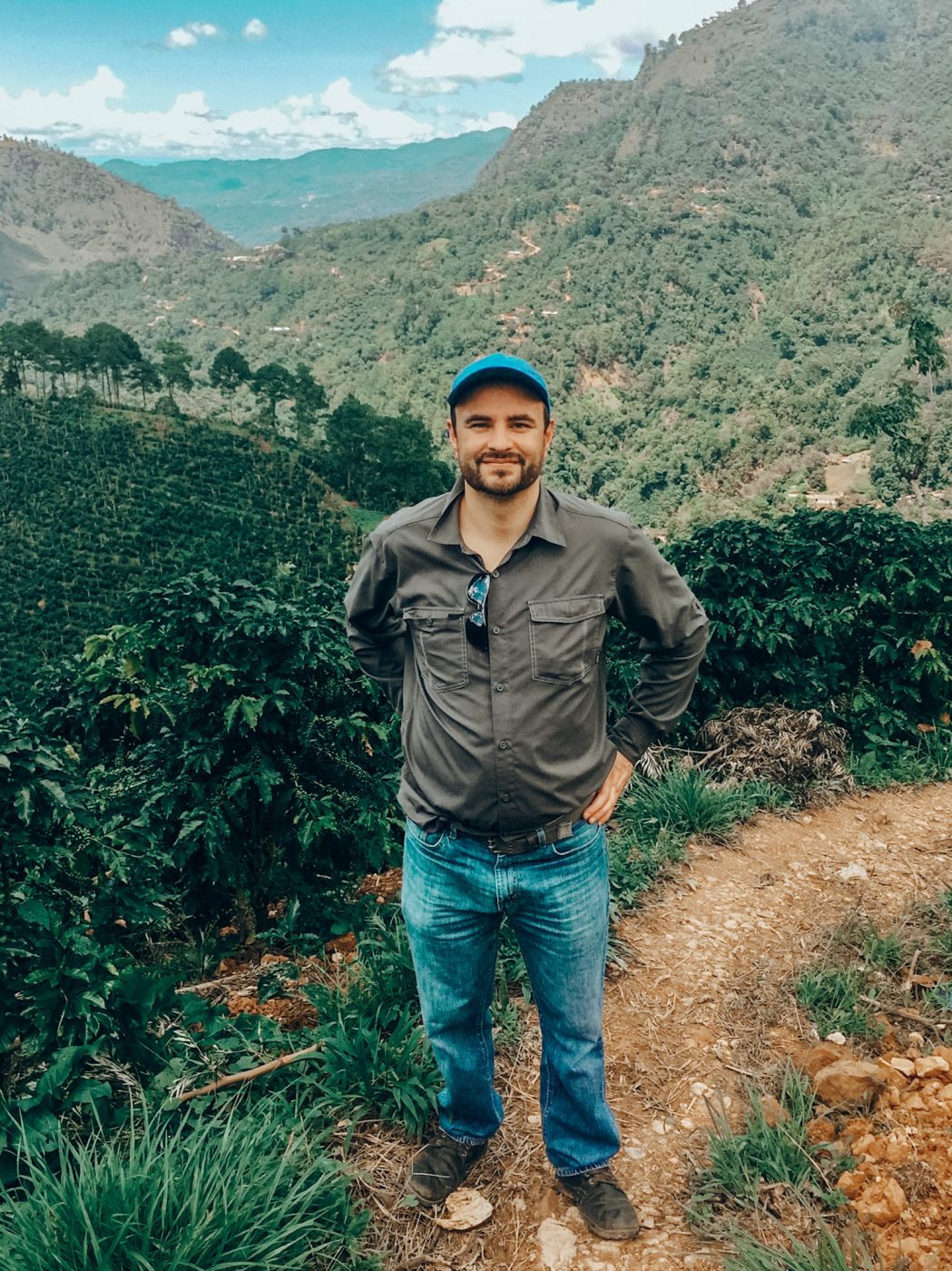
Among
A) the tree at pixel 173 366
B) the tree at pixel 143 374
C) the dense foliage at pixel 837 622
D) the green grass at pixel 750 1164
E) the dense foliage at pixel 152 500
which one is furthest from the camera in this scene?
the tree at pixel 143 374

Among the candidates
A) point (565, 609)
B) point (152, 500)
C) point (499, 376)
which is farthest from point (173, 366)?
point (565, 609)

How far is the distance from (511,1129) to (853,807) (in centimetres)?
282

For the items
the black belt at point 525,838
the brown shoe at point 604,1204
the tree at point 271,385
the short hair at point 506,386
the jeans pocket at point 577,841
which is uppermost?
the tree at point 271,385

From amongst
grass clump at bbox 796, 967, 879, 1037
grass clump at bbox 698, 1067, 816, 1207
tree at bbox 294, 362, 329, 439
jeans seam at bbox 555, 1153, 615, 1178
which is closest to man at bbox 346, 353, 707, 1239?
jeans seam at bbox 555, 1153, 615, 1178

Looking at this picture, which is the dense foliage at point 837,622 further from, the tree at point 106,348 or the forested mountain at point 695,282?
the tree at point 106,348

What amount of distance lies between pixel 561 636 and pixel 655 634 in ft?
0.93

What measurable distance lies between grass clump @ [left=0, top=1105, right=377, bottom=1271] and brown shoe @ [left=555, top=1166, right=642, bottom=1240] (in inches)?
20.8

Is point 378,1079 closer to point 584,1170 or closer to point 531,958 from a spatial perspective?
point 584,1170

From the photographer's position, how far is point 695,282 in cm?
9312

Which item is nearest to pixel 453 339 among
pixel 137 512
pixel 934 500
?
pixel 137 512

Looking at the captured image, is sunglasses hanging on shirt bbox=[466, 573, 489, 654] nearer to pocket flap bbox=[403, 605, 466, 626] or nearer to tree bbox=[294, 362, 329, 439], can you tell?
Result: pocket flap bbox=[403, 605, 466, 626]

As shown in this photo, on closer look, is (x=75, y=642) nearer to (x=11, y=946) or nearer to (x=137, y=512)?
(x=137, y=512)

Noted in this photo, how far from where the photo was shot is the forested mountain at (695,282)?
6444cm

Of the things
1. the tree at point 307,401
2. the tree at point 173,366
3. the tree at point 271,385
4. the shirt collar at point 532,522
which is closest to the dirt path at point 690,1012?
the shirt collar at point 532,522
